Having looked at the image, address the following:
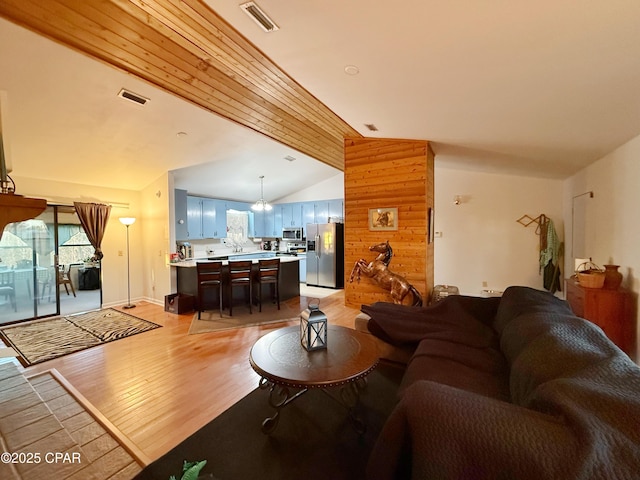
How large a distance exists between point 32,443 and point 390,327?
272cm

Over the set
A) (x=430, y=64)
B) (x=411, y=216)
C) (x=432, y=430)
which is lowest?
(x=432, y=430)

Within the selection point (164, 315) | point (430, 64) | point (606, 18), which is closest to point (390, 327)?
point (430, 64)

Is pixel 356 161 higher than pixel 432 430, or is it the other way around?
pixel 356 161

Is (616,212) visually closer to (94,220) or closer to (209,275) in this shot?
(209,275)

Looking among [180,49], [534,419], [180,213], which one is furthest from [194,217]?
[534,419]

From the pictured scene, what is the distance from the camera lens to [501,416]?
0.89 meters

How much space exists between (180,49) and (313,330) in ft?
9.11

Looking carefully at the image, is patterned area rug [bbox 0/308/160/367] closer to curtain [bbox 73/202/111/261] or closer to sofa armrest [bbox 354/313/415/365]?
curtain [bbox 73/202/111/261]

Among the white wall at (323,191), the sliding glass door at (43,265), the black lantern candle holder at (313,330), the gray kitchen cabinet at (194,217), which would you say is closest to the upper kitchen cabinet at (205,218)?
the gray kitchen cabinet at (194,217)

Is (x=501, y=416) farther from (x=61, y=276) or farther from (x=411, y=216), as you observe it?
(x=61, y=276)

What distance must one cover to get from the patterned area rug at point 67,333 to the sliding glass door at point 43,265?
342 millimetres

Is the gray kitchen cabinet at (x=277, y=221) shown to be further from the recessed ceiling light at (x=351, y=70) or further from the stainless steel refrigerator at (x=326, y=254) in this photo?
the recessed ceiling light at (x=351, y=70)

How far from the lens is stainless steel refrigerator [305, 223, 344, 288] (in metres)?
6.91

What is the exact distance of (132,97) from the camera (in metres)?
3.07
